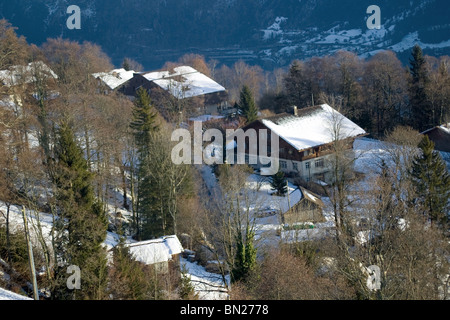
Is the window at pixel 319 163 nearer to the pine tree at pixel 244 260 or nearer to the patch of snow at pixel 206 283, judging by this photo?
the patch of snow at pixel 206 283

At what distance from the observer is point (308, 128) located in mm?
43344

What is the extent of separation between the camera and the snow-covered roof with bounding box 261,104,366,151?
136 ft

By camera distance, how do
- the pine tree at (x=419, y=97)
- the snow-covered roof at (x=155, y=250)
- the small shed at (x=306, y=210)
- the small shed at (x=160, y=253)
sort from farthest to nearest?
1. the pine tree at (x=419, y=97)
2. the small shed at (x=306, y=210)
3. the snow-covered roof at (x=155, y=250)
4. the small shed at (x=160, y=253)

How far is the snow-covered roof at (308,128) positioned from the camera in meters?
41.4

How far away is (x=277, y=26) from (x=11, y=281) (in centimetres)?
14432

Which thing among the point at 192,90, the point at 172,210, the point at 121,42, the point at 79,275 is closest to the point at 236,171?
the point at 172,210

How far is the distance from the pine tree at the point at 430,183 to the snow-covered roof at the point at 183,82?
29.9m

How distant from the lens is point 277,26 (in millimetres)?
153750

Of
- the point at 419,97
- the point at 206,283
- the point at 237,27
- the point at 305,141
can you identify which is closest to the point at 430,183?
the point at 305,141

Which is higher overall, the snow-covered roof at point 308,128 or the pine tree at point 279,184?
the snow-covered roof at point 308,128

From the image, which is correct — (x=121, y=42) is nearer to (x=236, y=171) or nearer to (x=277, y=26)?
(x=277, y=26)

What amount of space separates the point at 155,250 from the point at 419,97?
3713 cm

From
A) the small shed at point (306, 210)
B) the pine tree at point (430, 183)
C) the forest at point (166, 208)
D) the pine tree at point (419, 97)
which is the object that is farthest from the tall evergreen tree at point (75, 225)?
the pine tree at point (419, 97)
